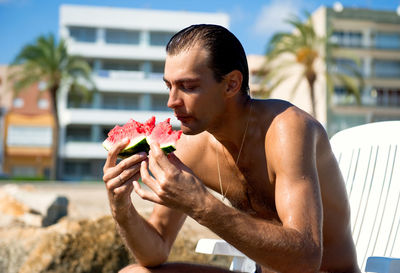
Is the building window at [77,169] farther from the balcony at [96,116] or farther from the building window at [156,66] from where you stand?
the building window at [156,66]

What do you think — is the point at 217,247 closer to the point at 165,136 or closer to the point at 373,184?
the point at 165,136

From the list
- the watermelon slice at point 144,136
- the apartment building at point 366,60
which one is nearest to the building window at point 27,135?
the apartment building at point 366,60

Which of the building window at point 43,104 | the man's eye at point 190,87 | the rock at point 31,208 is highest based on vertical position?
the man's eye at point 190,87

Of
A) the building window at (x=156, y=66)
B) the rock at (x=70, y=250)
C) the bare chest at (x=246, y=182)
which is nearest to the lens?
the bare chest at (x=246, y=182)

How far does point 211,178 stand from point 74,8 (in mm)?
52984

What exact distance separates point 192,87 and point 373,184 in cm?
224

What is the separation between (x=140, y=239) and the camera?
2588 mm

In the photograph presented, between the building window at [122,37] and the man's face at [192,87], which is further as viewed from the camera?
the building window at [122,37]

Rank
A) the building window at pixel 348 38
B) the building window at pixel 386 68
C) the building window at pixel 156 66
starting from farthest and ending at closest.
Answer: the building window at pixel 156 66 < the building window at pixel 386 68 < the building window at pixel 348 38

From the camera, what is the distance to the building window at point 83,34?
53.1m

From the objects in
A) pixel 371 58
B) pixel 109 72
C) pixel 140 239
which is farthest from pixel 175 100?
pixel 371 58

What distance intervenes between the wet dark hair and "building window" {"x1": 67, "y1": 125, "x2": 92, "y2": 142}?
5151 cm

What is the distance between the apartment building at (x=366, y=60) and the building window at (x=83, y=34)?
55.0 ft

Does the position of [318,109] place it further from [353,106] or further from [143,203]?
[143,203]
